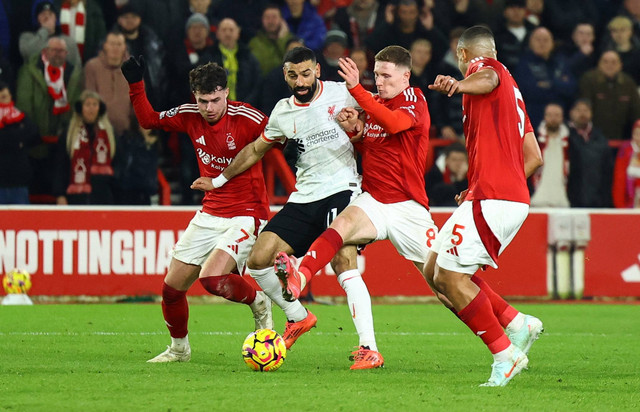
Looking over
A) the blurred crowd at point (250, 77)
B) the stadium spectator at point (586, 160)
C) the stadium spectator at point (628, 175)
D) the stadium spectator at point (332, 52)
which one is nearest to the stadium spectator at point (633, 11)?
the blurred crowd at point (250, 77)

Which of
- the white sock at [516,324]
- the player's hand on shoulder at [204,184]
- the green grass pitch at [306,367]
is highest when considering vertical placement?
the player's hand on shoulder at [204,184]

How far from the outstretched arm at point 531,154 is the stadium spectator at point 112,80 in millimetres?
7215

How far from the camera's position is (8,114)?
1345cm

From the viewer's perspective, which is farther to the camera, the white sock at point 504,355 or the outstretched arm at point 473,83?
the white sock at point 504,355

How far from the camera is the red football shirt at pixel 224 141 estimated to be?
335 inches

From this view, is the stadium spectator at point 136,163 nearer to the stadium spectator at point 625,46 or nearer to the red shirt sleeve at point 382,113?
the red shirt sleeve at point 382,113

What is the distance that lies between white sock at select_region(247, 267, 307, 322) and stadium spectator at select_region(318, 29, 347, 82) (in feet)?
20.4

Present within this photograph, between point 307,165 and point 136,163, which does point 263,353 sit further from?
point 136,163

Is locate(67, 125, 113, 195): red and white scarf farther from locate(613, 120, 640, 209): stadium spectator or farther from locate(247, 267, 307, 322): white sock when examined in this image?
locate(613, 120, 640, 209): stadium spectator

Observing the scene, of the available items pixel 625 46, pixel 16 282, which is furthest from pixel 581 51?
pixel 16 282

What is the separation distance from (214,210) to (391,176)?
152 centimetres

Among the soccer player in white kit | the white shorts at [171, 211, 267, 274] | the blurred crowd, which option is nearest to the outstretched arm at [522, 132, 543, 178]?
the soccer player in white kit

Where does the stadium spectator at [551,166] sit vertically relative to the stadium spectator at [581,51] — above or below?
below

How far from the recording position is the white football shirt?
8109 mm
